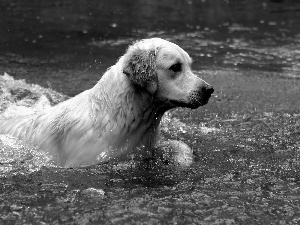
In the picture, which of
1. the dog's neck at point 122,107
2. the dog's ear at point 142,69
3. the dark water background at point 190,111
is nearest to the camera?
the dark water background at point 190,111

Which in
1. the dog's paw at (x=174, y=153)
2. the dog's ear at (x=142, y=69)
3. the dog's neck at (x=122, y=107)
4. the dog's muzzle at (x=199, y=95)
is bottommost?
the dog's paw at (x=174, y=153)

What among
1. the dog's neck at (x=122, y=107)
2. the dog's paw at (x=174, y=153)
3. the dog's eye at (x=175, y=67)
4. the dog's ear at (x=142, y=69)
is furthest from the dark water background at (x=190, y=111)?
the dog's eye at (x=175, y=67)

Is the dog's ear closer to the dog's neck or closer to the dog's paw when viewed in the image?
the dog's neck

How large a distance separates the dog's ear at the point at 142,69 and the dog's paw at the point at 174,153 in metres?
0.85

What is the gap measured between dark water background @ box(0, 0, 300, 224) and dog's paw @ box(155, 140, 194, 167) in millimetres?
140

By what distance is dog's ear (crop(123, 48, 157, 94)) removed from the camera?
6602mm

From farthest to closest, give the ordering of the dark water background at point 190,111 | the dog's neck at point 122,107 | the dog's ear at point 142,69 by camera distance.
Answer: the dog's neck at point 122,107
the dog's ear at point 142,69
the dark water background at point 190,111

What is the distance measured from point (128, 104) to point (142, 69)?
43cm

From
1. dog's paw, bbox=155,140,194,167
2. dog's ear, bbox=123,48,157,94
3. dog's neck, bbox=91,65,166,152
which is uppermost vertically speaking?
dog's ear, bbox=123,48,157,94

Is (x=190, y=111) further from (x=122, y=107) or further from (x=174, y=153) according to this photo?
(x=122, y=107)

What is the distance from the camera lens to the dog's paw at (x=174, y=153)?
6992mm

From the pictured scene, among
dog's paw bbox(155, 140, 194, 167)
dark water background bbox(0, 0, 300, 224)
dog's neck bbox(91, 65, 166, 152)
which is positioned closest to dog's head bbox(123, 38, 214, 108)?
dog's neck bbox(91, 65, 166, 152)

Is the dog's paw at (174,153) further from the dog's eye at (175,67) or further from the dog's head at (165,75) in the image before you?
the dog's eye at (175,67)

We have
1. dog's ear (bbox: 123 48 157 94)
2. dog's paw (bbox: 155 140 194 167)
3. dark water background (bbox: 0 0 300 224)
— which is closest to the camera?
dark water background (bbox: 0 0 300 224)
